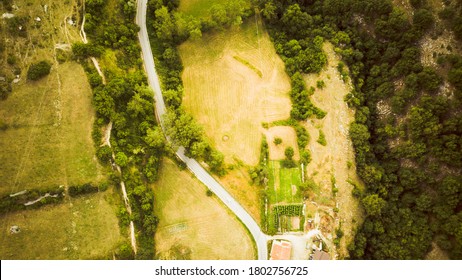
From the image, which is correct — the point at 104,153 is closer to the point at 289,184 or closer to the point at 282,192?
the point at 282,192

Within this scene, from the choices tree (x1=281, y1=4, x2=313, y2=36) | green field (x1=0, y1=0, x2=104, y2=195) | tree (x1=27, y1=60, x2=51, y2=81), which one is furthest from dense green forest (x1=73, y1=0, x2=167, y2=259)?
tree (x1=281, y1=4, x2=313, y2=36)

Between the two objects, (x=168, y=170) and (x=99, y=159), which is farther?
(x=168, y=170)

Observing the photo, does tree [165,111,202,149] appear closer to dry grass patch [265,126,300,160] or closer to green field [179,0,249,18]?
dry grass patch [265,126,300,160]

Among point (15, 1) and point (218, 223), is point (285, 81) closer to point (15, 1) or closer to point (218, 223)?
point (218, 223)

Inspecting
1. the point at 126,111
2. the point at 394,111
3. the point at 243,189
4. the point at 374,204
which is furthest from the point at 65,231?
the point at 394,111

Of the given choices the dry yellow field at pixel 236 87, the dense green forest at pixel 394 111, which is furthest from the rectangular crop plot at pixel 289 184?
the dense green forest at pixel 394 111

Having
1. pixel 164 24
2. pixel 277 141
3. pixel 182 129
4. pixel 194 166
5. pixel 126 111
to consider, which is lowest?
pixel 194 166
